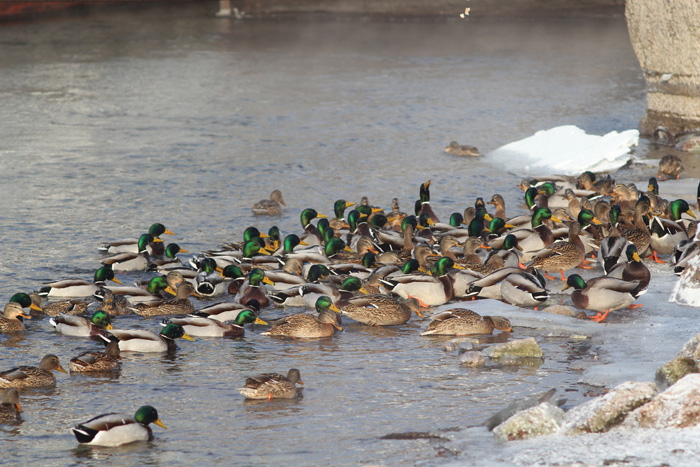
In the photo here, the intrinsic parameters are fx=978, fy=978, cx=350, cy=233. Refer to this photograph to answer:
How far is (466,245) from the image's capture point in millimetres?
10891

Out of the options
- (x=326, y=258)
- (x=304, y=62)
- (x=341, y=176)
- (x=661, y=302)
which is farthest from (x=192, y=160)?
(x=304, y=62)

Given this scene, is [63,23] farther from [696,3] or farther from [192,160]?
[696,3]

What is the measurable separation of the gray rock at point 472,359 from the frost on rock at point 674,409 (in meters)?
2.12

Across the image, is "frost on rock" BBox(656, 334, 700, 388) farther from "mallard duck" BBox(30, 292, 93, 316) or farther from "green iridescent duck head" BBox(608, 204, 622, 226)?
"mallard duck" BBox(30, 292, 93, 316)

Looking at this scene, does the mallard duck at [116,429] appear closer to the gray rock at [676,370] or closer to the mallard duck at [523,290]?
the gray rock at [676,370]

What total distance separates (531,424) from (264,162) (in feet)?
38.6

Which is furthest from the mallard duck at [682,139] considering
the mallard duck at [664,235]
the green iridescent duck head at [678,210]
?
the mallard duck at [664,235]

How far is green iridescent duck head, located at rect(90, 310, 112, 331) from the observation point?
8.66 m

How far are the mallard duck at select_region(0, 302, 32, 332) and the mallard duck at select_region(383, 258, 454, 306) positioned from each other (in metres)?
3.51

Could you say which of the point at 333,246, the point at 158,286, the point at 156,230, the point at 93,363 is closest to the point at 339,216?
the point at 333,246

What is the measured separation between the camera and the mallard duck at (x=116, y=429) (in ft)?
20.5

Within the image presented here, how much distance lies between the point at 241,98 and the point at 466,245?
13.7 meters

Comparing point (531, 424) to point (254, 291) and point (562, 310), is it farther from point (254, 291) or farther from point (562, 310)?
point (254, 291)

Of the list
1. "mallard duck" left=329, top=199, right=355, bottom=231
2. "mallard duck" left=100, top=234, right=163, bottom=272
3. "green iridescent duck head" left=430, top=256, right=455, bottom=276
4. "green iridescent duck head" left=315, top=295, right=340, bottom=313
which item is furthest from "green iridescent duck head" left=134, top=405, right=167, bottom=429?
"mallard duck" left=329, top=199, right=355, bottom=231
